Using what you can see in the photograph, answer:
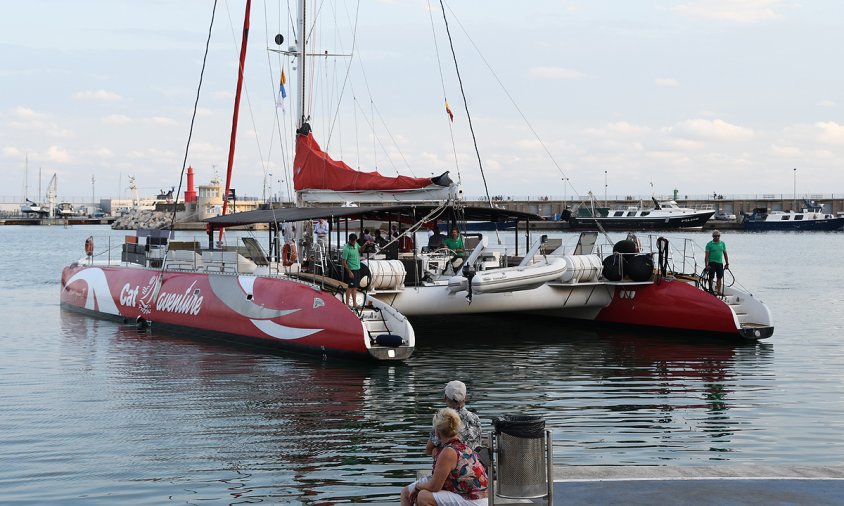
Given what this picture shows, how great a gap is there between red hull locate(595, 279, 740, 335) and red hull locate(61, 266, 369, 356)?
23.8ft

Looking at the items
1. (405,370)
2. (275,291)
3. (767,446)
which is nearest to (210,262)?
(275,291)

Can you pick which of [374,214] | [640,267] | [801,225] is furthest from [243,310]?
[801,225]

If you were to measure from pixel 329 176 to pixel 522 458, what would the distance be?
16501mm

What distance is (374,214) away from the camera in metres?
22.9

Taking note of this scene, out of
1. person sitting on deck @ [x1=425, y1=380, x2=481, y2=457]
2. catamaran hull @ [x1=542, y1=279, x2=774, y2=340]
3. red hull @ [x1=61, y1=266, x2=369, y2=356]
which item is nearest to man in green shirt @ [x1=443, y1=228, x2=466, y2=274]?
catamaran hull @ [x1=542, y1=279, x2=774, y2=340]

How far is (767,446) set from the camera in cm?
1192

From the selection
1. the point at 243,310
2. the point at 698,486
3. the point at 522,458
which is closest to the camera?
the point at 522,458

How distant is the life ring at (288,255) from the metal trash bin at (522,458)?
13.5m

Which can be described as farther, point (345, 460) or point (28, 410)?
point (28, 410)

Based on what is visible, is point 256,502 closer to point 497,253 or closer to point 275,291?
point 275,291

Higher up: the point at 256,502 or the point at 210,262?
the point at 210,262

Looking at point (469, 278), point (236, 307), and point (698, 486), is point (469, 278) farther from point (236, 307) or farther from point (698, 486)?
point (698, 486)

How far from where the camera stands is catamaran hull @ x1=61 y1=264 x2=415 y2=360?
17.5 m

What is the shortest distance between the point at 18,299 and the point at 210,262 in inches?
614
